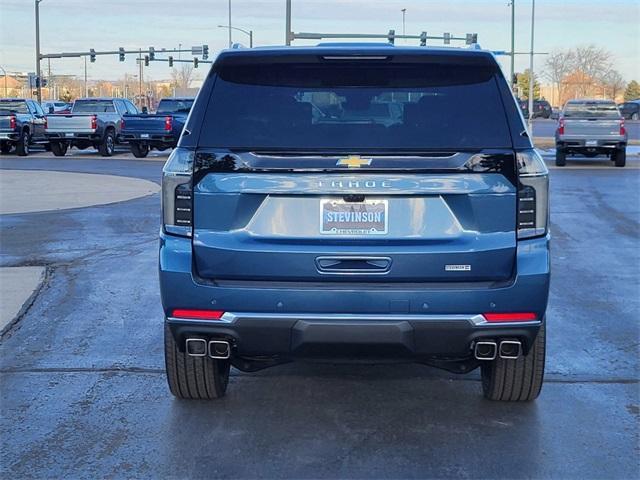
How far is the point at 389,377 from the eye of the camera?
5949 mm

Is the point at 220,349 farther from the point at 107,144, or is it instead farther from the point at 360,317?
the point at 107,144

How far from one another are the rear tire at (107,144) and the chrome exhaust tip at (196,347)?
2684 cm

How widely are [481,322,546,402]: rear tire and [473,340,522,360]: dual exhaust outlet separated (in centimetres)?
47

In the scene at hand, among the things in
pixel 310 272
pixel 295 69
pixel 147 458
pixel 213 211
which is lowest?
pixel 147 458

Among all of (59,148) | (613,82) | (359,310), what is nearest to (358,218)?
(359,310)

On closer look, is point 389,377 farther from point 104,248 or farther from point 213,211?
point 104,248

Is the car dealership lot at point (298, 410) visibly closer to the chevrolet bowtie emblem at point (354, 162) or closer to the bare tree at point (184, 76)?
the chevrolet bowtie emblem at point (354, 162)

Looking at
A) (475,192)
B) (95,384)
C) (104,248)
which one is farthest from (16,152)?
(475,192)

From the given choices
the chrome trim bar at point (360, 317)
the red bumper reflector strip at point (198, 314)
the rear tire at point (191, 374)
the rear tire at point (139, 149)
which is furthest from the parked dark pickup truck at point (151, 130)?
the chrome trim bar at point (360, 317)

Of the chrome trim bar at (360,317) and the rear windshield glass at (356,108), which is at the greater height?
the rear windshield glass at (356,108)

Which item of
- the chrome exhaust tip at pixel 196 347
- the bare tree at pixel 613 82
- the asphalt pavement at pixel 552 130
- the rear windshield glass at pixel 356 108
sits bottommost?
the chrome exhaust tip at pixel 196 347

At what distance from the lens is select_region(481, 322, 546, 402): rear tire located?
16.6 ft

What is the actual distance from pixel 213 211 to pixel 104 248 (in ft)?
22.9

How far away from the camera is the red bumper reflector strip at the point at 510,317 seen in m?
4.38
